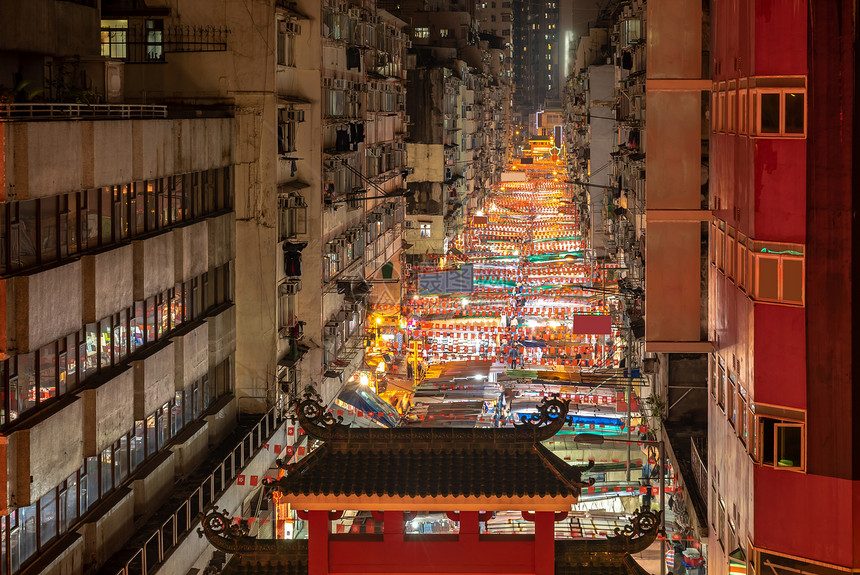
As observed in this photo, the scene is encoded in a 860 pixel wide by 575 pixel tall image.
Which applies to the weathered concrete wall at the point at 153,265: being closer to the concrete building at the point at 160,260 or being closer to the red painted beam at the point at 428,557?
the concrete building at the point at 160,260

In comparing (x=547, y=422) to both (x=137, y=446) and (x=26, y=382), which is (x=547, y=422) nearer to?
(x=26, y=382)

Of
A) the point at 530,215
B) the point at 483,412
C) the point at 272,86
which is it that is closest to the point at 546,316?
the point at 483,412

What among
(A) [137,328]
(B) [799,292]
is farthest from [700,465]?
(A) [137,328]

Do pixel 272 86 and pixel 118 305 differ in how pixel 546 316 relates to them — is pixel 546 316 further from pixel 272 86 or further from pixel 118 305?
pixel 118 305

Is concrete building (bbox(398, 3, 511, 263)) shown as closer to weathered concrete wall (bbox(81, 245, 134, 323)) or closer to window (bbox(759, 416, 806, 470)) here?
weathered concrete wall (bbox(81, 245, 134, 323))

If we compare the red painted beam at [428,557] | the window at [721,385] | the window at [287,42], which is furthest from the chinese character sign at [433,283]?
the red painted beam at [428,557]

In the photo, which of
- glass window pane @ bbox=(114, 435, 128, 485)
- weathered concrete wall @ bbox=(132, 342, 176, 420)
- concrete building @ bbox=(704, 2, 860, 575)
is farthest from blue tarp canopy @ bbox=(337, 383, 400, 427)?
concrete building @ bbox=(704, 2, 860, 575)
